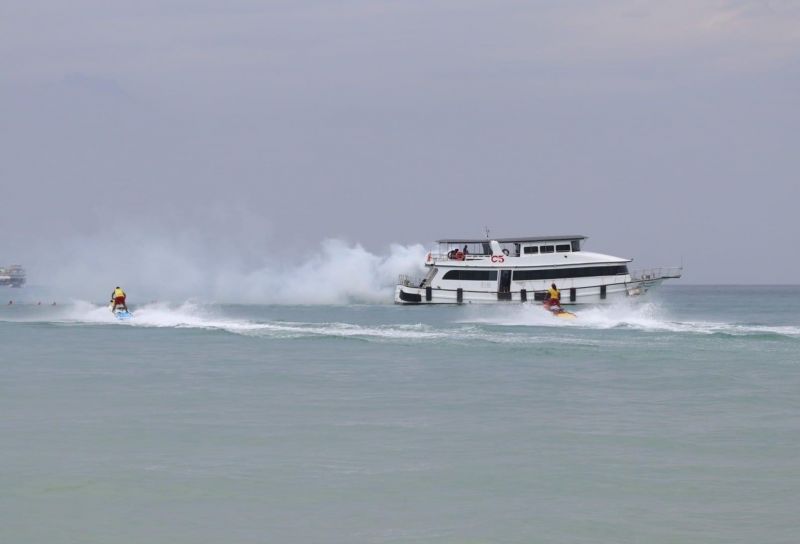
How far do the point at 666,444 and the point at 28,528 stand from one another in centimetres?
995

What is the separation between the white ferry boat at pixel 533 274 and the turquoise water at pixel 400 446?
31029 mm

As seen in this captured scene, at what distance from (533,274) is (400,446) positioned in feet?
162

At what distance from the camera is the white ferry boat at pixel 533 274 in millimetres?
65688

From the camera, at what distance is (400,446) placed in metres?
17.1

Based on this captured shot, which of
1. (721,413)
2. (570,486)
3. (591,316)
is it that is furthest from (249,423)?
(591,316)

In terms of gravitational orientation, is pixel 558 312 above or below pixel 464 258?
below

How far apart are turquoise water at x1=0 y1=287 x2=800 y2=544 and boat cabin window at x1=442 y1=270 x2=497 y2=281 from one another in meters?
31.8

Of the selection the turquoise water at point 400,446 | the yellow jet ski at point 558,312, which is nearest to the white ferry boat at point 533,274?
the yellow jet ski at point 558,312

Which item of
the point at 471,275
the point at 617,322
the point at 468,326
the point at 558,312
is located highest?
the point at 471,275

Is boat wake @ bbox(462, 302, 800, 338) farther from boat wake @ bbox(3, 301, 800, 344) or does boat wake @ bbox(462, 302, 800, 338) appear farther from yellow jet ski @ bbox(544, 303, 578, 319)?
yellow jet ski @ bbox(544, 303, 578, 319)

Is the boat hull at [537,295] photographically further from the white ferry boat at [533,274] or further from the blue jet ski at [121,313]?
the blue jet ski at [121,313]

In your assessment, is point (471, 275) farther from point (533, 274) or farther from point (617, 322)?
point (617, 322)

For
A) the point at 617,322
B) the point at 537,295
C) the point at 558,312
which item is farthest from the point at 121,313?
the point at 537,295

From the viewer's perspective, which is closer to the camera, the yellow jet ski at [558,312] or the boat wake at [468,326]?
the boat wake at [468,326]
